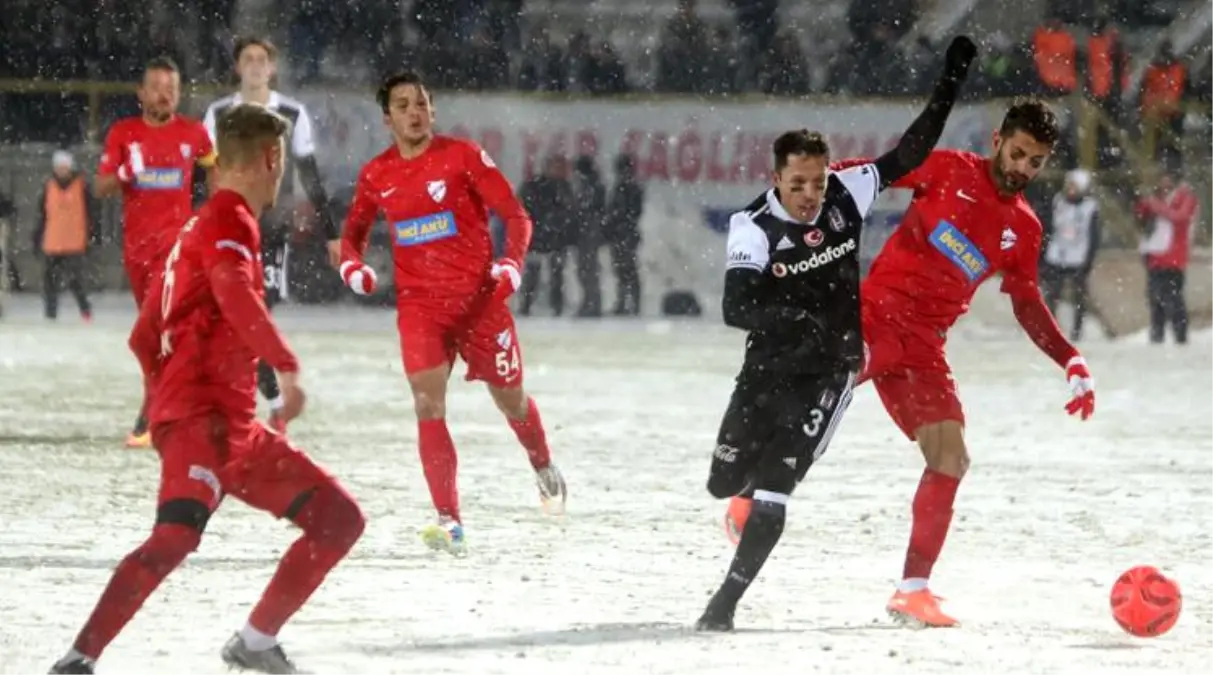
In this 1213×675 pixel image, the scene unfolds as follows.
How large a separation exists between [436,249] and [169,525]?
369 cm

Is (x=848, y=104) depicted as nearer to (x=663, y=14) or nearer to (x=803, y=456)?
(x=663, y=14)

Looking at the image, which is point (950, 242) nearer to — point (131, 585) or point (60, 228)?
point (131, 585)

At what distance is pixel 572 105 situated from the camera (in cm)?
2839

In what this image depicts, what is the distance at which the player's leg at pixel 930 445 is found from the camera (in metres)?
7.68

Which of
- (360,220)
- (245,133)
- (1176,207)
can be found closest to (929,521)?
(245,133)

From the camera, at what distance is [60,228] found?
90.5 ft

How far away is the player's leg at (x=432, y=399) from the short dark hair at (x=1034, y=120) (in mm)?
2657

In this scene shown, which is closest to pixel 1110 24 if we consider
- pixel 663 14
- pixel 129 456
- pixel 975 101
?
pixel 975 101

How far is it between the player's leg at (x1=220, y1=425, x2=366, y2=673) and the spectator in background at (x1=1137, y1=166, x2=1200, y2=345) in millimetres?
20008

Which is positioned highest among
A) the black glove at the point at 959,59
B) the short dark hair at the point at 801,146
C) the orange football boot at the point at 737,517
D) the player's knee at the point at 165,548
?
the black glove at the point at 959,59

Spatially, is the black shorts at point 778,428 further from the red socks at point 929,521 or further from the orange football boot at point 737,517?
the orange football boot at point 737,517

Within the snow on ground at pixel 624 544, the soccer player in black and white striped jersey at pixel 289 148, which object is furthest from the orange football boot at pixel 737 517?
the soccer player in black and white striped jersey at pixel 289 148

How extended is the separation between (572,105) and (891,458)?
52.1 feet

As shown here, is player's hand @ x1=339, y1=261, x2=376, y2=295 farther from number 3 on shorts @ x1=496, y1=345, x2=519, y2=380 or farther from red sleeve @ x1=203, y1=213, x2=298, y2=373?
red sleeve @ x1=203, y1=213, x2=298, y2=373
